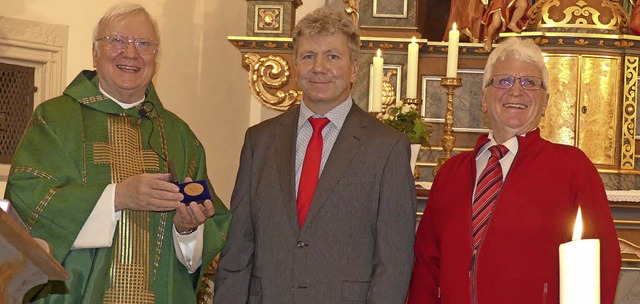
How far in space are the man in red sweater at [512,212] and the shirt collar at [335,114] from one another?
0.39 metres

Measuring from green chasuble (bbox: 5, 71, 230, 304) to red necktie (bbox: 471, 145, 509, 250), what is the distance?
2.61 feet

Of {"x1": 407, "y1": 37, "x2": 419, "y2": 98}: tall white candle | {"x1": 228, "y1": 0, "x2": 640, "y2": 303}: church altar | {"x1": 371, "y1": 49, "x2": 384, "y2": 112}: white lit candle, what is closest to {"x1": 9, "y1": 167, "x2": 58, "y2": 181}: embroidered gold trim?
{"x1": 371, "y1": 49, "x2": 384, "y2": 112}: white lit candle

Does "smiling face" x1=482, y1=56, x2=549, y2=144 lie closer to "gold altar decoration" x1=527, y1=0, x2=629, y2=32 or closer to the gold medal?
the gold medal

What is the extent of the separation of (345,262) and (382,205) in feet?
0.69

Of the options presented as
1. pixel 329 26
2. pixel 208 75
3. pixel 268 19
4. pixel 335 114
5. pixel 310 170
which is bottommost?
pixel 310 170

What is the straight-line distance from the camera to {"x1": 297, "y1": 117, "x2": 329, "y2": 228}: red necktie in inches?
131

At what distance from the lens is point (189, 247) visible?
→ 3303 millimetres

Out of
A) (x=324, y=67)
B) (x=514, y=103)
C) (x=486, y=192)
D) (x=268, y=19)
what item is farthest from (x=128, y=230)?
(x=268, y=19)

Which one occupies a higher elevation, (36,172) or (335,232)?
(36,172)

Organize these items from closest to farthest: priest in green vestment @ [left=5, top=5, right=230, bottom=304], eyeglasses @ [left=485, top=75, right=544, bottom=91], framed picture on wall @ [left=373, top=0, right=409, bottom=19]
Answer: priest in green vestment @ [left=5, top=5, right=230, bottom=304] → eyeglasses @ [left=485, top=75, right=544, bottom=91] → framed picture on wall @ [left=373, top=0, right=409, bottom=19]

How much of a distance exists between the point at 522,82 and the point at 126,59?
1.26m

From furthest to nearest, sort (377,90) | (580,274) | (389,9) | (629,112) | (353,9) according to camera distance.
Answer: (353,9) → (389,9) → (629,112) → (377,90) → (580,274)

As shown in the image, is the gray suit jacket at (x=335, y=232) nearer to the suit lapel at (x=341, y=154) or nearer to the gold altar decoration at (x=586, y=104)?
the suit lapel at (x=341, y=154)

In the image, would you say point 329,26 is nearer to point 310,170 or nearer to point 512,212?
point 310,170
